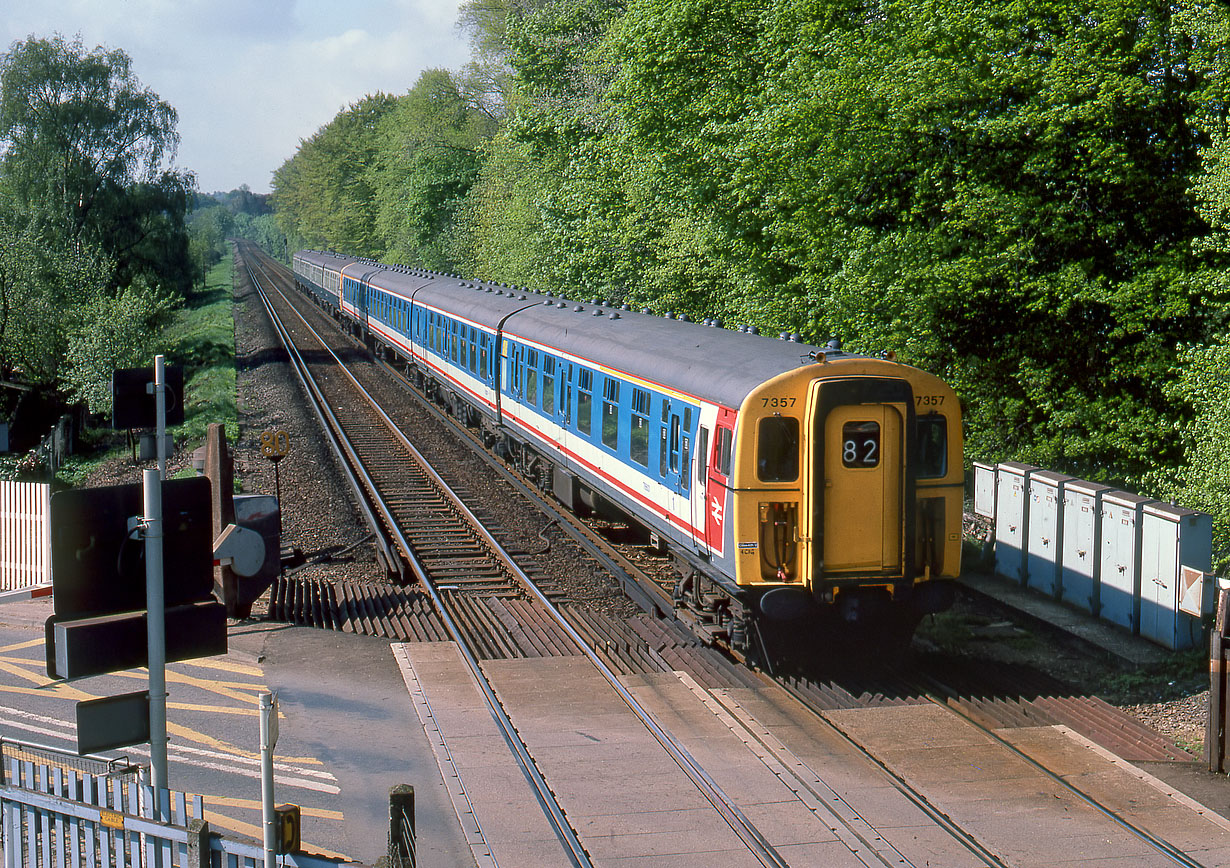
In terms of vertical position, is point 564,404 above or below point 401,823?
above

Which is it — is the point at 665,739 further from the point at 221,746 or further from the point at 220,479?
the point at 220,479

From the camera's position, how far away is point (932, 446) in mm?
11977

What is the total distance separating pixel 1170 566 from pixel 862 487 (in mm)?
3966

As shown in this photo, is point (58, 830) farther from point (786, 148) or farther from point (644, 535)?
point (786, 148)

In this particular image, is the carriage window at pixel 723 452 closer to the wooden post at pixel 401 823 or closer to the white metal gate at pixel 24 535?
the wooden post at pixel 401 823

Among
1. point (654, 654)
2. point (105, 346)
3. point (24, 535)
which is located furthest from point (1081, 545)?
point (105, 346)

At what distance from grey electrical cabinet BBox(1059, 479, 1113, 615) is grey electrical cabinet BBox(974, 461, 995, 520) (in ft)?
5.74

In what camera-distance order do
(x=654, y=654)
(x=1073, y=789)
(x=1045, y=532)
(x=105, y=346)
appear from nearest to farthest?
(x=1073, y=789) < (x=654, y=654) < (x=1045, y=532) < (x=105, y=346)

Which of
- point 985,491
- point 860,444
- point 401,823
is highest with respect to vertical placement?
point 860,444

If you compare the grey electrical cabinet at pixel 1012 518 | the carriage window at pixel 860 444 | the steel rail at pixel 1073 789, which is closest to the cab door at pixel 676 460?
the carriage window at pixel 860 444

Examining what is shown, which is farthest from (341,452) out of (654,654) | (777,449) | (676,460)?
(777,449)

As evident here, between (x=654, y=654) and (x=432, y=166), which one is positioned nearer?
(x=654, y=654)

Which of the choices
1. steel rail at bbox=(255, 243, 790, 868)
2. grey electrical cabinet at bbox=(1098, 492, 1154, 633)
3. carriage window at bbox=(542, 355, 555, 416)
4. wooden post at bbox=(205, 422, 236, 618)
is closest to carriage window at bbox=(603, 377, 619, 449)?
steel rail at bbox=(255, 243, 790, 868)


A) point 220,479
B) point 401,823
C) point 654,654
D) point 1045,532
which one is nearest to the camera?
point 401,823
